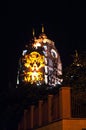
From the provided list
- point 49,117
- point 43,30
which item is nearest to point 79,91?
point 49,117

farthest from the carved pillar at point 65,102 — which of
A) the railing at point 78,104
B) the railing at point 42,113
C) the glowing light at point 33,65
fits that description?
the glowing light at point 33,65

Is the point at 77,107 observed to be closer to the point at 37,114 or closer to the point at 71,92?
the point at 71,92

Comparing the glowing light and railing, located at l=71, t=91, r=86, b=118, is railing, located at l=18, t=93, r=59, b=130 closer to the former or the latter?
railing, located at l=71, t=91, r=86, b=118

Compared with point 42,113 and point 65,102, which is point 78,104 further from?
point 42,113

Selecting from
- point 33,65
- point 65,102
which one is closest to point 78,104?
Answer: point 65,102

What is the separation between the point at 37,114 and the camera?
29.0 meters

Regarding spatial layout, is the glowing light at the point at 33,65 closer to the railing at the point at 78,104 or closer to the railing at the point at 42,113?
the railing at the point at 42,113

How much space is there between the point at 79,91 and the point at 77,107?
102cm

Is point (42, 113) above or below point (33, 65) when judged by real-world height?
below

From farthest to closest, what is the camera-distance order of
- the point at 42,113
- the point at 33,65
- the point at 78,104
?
the point at 33,65
the point at 42,113
the point at 78,104

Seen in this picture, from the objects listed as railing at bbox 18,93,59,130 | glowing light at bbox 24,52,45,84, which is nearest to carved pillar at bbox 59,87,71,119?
railing at bbox 18,93,59,130

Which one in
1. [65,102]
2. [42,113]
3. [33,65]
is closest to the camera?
[65,102]

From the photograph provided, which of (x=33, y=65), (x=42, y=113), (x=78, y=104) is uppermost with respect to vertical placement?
(x=33, y=65)

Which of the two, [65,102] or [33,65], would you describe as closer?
[65,102]
